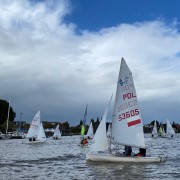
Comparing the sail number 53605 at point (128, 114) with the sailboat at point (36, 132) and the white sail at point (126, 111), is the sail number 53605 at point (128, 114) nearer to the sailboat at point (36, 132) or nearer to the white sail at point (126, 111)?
the white sail at point (126, 111)

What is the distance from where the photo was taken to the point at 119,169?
90.3 feet

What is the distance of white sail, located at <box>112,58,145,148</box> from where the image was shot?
32.4 metres

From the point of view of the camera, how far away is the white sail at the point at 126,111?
106 ft

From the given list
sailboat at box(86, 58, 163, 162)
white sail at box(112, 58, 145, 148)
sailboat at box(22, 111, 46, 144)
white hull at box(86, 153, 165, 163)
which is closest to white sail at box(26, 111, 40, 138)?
sailboat at box(22, 111, 46, 144)

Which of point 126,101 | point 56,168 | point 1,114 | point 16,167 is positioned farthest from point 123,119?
point 1,114

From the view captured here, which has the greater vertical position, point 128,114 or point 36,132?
point 36,132

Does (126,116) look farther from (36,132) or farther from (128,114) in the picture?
(36,132)

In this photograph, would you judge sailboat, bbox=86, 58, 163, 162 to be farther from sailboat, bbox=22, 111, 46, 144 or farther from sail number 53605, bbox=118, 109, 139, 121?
sailboat, bbox=22, 111, 46, 144

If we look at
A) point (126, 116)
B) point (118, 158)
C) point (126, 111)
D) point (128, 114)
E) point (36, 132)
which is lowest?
point (118, 158)

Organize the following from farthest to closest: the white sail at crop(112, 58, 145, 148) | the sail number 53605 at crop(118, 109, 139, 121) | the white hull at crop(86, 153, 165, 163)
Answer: the sail number 53605 at crop(118, 109, 139, 121), the white sail at crop(112, 58, 145, 148), the white hull at crop(86, 153, 165, 163)

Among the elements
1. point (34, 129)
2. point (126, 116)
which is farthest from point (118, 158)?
point (34, 129)

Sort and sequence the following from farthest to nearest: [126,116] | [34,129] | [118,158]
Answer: [34,129]
[126,116]
[118,158]

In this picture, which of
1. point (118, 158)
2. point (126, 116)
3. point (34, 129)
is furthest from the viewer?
point (34, 129)

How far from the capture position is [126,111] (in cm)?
3256
